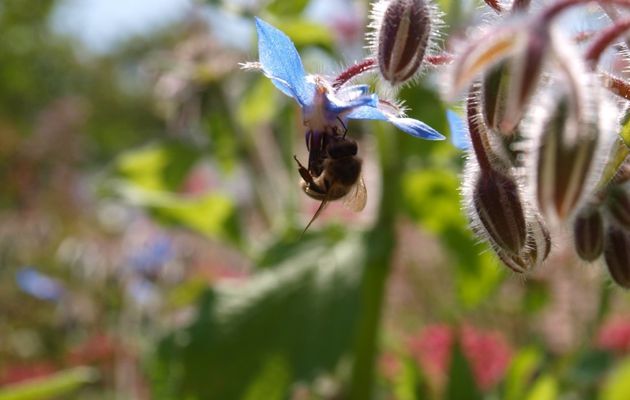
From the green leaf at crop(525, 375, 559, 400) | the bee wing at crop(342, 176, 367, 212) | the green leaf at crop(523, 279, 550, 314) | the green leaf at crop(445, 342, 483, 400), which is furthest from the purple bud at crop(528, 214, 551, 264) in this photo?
the green leaf at crop(523, 279, 550, 314)

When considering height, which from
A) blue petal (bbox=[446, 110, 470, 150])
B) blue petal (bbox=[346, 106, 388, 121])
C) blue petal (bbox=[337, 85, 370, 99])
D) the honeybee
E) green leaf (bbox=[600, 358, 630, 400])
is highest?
blue petal (bbox=[337, 85, 370, 99])

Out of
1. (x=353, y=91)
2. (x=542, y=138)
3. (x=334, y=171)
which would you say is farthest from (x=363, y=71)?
(x=542, y=138)

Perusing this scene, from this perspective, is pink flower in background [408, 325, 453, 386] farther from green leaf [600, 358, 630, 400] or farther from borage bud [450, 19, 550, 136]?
borage bud [450, 19, 550, 136]

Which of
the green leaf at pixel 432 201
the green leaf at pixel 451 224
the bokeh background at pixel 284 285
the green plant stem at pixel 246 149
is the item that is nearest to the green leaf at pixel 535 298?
the bokeh background at pixel 284 285

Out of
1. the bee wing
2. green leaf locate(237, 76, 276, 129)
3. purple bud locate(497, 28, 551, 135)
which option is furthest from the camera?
green leaf locate(237, 76, 276, 129)

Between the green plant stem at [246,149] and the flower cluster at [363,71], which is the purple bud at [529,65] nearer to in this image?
the flower cluster at [363,71]

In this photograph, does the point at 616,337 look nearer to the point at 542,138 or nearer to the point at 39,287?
the point at 39,287

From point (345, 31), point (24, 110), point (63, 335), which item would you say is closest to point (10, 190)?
point (63, 335)
